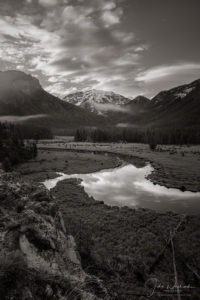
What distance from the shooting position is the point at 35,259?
16.7ft

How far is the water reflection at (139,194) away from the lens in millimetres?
24625

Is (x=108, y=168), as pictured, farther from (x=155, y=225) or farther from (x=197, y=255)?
(x=197, y=255)

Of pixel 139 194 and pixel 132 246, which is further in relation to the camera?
pixel 139 194

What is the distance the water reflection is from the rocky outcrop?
1922 centimetres

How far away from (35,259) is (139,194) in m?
26.7

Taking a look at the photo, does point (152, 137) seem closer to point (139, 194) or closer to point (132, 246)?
point (139, 194)

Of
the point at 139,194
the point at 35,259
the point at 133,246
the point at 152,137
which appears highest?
the point at 152,137

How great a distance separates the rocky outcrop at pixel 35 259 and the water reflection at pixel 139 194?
63.1ft

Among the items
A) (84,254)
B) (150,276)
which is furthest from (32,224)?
(150,276)

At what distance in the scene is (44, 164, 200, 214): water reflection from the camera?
80.8 feet

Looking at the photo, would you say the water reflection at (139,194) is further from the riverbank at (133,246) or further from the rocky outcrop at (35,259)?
the rocky outcrop at (35,259)

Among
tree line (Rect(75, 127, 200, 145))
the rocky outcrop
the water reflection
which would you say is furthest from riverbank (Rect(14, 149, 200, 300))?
tree line (Rect(75, 127, 200, 145))

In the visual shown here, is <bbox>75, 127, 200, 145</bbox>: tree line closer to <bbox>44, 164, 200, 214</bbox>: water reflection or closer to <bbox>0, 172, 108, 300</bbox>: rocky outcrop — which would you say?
<bbox>44, 164, 200, 214</bbox>: water reflection

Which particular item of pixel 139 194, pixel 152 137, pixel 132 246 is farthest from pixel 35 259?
pixel 152 137
